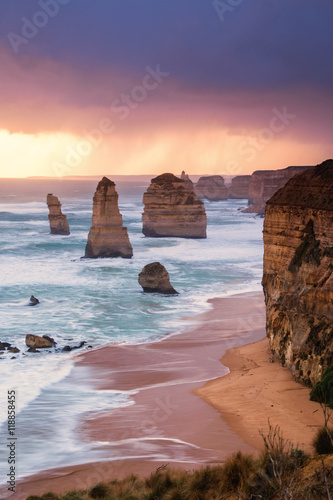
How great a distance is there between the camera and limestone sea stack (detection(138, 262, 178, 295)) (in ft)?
112

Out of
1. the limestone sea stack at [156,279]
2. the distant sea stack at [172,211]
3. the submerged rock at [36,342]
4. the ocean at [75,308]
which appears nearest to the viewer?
the ocean at [75,308]

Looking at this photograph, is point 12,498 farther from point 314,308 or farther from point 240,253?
point 240,253

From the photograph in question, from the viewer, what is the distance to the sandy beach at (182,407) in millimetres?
11844

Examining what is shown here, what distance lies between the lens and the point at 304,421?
43.7ft

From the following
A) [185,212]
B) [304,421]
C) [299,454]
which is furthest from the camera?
[185,212]

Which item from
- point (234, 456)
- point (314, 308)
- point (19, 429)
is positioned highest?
point (314, 308)

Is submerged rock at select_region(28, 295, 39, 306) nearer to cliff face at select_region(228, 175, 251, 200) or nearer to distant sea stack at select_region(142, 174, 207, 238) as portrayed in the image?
distant sea stack at select_region(142, 174, 207, 238)

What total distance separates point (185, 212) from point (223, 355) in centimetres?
4560

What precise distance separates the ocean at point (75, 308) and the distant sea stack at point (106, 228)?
4.27 feet

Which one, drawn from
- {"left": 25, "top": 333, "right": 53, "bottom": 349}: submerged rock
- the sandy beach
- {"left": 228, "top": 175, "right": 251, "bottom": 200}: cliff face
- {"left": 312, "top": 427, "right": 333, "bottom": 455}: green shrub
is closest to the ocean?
{"left": 25, "top": 333, "right": 53, "bottom": 349}: submerged rock

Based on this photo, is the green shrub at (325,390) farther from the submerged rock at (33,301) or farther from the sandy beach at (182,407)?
the submerged rock at (33,301)

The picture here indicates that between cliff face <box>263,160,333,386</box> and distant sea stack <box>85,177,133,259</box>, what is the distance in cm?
2902

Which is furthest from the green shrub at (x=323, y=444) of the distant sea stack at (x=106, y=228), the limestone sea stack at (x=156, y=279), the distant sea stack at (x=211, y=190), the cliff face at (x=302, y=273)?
the distant sea stack at (x=211, y=190)

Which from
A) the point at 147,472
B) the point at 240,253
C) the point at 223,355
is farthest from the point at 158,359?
the point at 240,253
